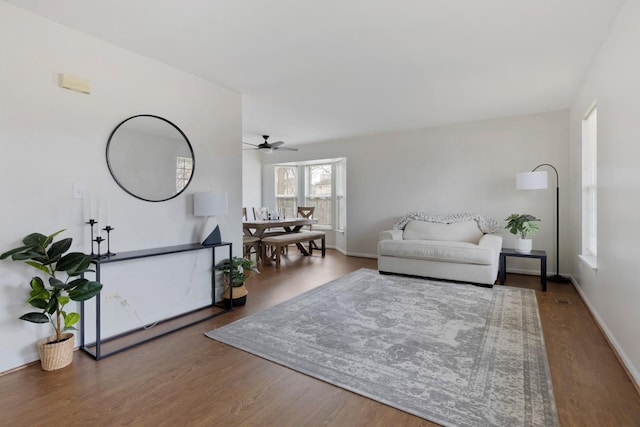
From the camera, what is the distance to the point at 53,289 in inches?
84.3

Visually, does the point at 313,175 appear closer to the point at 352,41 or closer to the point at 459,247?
the point at 459,247

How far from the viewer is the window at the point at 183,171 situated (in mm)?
3096

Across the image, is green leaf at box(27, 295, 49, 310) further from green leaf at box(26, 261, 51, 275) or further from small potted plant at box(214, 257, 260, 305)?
small potted plant at box(214, 257, 260, 305)

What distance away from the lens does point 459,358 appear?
7.32 feet

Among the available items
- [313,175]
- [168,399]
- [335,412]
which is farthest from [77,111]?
[313,175]

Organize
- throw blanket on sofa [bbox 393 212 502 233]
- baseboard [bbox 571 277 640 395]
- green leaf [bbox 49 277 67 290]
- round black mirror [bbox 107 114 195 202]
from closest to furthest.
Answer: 1. baseboard [bbox 571 277 640 395]
2. green leaf [bbox 49 277 67 290]
3. round black mirror [bbox 107 114 195 202]
4. throw blanket on sofa [bbox 393 212 502 233]

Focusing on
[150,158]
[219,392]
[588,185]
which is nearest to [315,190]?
[150,158]

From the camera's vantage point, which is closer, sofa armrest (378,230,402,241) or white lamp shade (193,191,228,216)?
white lamp shade (193,191,228,216)

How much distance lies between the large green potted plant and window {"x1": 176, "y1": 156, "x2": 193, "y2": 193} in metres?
1.11

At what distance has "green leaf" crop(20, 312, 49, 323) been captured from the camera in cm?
201

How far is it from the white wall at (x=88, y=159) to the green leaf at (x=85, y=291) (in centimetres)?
40

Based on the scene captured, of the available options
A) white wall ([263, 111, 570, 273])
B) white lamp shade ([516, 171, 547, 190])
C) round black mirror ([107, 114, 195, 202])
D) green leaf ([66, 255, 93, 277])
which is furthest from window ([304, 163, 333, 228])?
green leaf ([66, 255, 93, 277])

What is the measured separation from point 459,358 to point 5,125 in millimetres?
3433

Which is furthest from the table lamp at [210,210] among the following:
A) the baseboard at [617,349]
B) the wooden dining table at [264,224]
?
the baseboard at [617,349]
